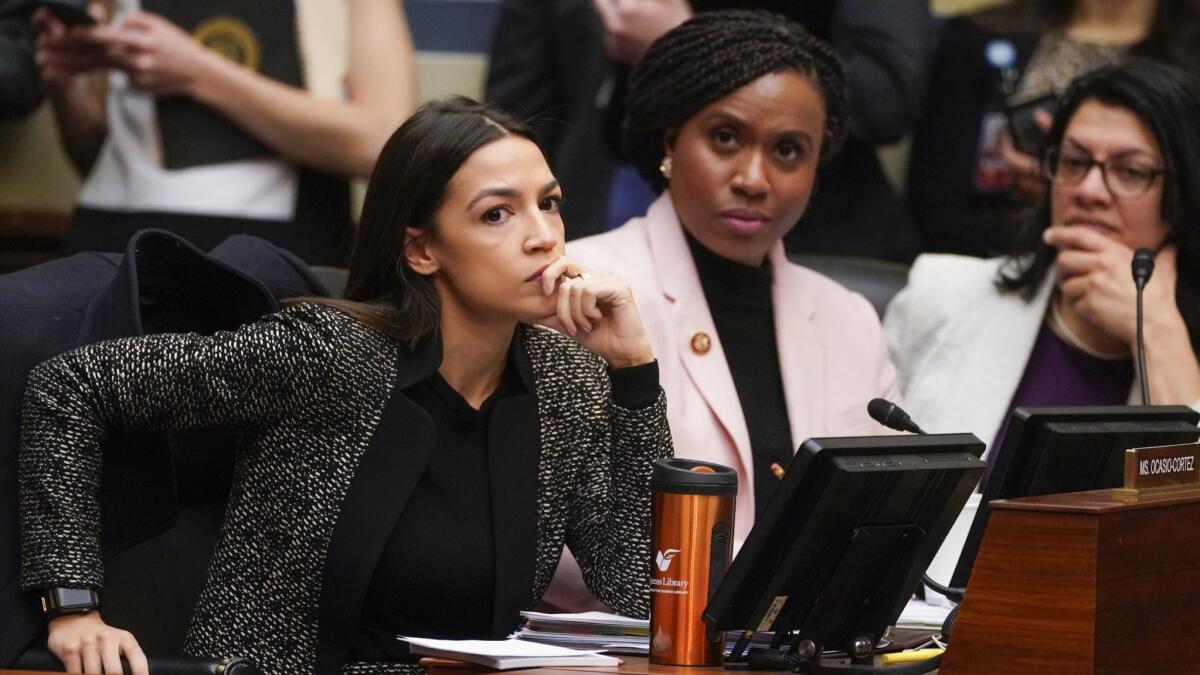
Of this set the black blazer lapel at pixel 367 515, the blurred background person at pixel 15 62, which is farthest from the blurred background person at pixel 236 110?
the black blazer lapel at pixel 367 515

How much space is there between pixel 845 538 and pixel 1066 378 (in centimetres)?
151

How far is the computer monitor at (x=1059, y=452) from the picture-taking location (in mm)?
2143

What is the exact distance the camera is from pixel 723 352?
10.5ft

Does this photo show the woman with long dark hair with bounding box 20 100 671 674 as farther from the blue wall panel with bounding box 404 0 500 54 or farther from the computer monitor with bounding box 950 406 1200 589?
the blue wall panel with bounding box 404 0 500 54

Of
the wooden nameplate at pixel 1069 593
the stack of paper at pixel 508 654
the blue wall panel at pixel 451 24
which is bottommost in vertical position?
the stack of paper at pixel 508 654

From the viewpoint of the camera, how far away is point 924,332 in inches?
141

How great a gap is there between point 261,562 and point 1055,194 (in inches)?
68.4

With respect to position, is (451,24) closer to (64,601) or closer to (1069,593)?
(64,601)

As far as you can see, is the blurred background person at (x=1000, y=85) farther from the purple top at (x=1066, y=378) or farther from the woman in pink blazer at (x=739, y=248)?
the woman in pink blazer at (x=739, y=248)

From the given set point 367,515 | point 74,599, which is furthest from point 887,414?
point 74,599

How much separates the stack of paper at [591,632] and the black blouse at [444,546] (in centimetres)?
18

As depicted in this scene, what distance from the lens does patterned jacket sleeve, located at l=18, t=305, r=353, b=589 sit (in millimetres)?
2250

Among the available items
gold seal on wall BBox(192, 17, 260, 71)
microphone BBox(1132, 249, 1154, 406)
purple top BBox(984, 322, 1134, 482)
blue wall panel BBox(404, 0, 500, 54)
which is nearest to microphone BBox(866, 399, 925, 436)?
microphone BBox(1132, 249, 1154, 406)

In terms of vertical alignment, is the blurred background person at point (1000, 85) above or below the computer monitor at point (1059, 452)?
above
